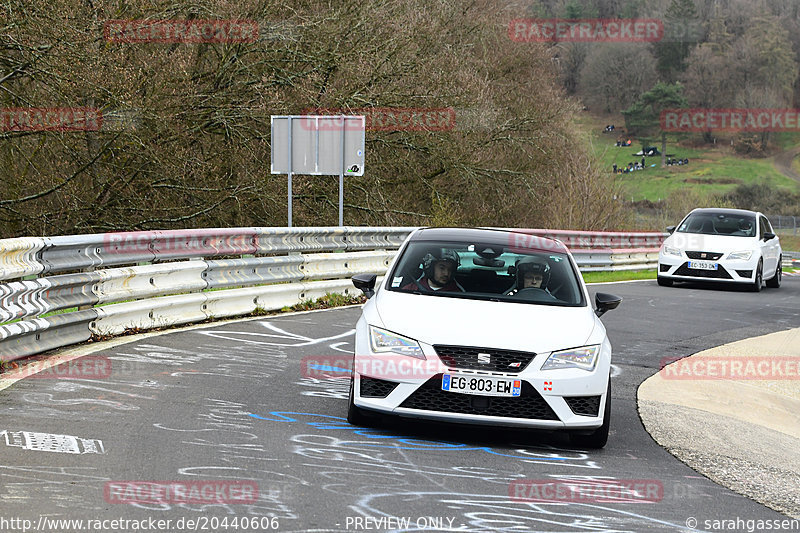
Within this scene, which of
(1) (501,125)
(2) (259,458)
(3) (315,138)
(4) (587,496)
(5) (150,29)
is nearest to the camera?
(4) (587,496)

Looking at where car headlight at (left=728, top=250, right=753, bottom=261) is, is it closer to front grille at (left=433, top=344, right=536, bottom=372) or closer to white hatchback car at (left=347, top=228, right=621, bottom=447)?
white hatchback car at (left=347, top=228, right=621, bottom=447)

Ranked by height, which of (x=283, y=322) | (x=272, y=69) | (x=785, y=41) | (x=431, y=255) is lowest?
(x=283, y=322)

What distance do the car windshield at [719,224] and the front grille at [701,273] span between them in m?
0.90

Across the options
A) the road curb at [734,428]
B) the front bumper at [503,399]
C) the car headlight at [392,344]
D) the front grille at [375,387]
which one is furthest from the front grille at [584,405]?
the front grille at [375,387]

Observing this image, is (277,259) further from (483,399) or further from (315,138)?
(483,399)

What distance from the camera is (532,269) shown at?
27.1 ft

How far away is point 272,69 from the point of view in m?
23.1

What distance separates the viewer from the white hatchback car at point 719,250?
21109 mm

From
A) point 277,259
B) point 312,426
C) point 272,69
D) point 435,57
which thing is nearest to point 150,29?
point 272,69

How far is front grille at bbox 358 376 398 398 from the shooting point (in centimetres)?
695

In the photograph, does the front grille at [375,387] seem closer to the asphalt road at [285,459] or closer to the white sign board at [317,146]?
the asphalt road at [285,459]

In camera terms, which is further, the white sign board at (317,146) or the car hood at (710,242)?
the car hood at (710,242)

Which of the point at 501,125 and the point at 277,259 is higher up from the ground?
the point at 501,125

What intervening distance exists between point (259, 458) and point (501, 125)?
27.8 metres
